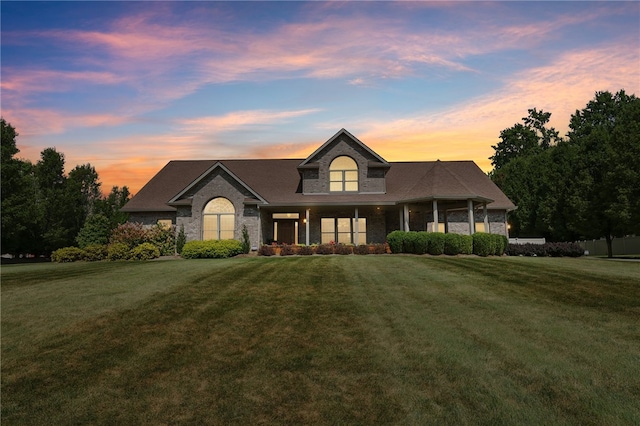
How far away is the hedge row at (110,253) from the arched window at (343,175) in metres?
13.3

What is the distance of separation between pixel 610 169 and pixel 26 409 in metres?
38.7

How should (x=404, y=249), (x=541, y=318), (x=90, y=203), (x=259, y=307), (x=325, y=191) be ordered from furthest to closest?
(x=90, y=203) → (x=325, y=191) → (x=404, y=249) → (x=259, y=307) → (x=541, y=318)

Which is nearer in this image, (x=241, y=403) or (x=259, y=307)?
(x=241, y=403)

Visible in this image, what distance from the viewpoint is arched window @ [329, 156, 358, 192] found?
31344 mm

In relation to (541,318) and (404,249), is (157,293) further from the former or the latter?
(404,249)

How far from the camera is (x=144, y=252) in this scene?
27109 millimetres

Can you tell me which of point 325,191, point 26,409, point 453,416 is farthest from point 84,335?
point 325,191

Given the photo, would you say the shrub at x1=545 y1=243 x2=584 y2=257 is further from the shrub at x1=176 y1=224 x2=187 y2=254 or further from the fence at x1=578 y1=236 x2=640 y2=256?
the shrub at x1=176 y1=224 x2=187 y2=254

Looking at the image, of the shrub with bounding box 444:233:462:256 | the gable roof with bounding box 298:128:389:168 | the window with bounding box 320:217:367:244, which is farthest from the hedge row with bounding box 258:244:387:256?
the gable roof with bounding box 298:128:389:168

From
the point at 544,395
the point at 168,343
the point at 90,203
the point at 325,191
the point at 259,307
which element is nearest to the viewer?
the point at 544,395

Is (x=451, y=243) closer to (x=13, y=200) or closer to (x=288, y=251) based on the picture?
(x=288, y=251)

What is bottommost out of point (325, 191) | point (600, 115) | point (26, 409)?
point (26, 409)

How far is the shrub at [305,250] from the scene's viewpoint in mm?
26297

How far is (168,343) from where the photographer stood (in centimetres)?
859
